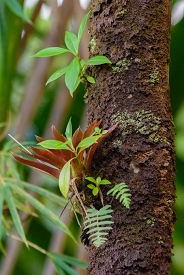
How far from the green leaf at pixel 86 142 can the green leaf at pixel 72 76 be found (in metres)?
0.06

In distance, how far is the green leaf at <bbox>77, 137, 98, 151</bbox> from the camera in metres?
0.39

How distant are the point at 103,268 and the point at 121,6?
247mm

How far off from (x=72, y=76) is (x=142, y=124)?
92 millimetres

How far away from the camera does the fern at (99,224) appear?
1.22ft

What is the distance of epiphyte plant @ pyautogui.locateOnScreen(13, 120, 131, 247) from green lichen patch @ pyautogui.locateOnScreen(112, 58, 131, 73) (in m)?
0.05

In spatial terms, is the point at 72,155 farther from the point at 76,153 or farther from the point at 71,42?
the point at 71,42

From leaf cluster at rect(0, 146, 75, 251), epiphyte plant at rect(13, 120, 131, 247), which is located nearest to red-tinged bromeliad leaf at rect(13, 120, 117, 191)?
epiphyte plant at rect(13, 120, 131, 247)

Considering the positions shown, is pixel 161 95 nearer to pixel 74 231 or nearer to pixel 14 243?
pixel 14 243

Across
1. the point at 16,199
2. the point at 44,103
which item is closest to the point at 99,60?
the point at 16,199

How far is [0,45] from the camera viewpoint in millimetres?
893

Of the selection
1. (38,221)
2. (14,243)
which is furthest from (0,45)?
(38,221)

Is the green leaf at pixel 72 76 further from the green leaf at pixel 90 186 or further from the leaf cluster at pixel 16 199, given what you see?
the leaf cluster at pixel 16 199

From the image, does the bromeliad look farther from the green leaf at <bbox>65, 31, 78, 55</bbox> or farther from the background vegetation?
the background vegetation

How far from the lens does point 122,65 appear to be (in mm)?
420
